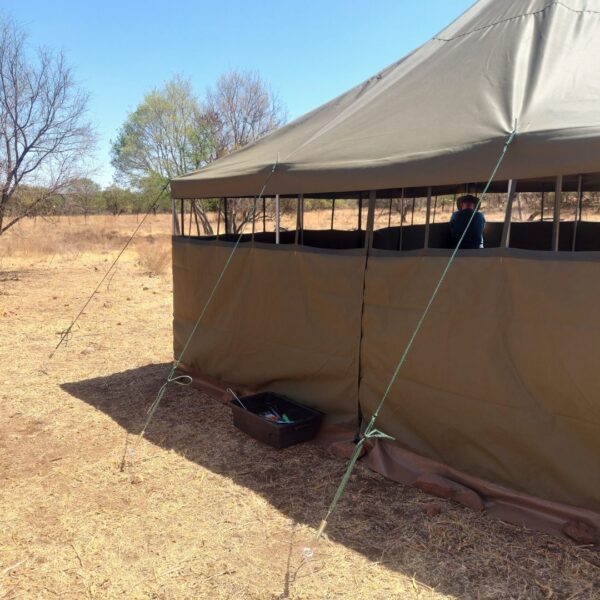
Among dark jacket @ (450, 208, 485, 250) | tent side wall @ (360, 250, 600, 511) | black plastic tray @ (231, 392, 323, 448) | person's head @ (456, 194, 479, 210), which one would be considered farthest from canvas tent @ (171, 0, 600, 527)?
person's head @ (456, 194, 479, 210)

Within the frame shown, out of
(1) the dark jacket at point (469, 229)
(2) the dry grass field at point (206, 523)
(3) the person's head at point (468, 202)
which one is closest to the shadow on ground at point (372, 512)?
(2) the dry grass field at point (206, 523)

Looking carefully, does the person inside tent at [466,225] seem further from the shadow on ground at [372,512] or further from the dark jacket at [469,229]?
the shadow on ground at [372,512]

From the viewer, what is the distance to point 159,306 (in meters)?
9.82

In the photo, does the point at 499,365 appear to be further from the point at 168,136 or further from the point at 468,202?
the point at 168,136

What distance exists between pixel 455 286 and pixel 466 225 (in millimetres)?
1675

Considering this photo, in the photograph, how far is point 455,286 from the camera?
11.3 ft

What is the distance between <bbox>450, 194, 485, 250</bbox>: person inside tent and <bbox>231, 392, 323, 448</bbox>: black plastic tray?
200 centimetres

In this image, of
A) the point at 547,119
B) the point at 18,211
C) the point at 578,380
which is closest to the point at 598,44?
the point at 547,119

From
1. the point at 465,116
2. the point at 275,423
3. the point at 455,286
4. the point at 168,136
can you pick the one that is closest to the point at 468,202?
the point at 465,116

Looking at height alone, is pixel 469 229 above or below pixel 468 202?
below

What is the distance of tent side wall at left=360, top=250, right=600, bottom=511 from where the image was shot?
9.87 feet

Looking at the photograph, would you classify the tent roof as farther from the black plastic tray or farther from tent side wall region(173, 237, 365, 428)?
the black plastic tray

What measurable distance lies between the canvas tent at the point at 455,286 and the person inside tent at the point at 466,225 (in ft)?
2.19

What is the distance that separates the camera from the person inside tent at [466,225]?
4703 millimetres
